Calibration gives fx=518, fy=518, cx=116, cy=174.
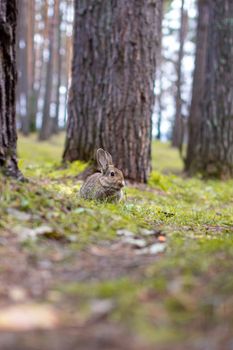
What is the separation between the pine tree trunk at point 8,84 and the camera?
197 inches

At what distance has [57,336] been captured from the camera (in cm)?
243

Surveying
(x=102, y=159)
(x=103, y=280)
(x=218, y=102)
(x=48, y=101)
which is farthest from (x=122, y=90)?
(x=48, y=101)

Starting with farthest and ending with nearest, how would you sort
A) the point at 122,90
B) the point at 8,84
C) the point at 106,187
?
the point at 122,90
the point at 106,187
the point at 8,84

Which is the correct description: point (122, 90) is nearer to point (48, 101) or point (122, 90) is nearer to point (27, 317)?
point (27, 317)

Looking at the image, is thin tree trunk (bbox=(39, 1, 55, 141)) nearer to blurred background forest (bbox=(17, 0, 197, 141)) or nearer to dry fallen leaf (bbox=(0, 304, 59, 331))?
blurred background forest (bbox=(17, 0, 197, 141))

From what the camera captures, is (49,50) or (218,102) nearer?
(218,102)

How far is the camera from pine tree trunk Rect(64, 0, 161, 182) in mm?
9469

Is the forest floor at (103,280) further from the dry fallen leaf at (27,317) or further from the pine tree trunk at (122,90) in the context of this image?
the pine tree trunk at (122,90)

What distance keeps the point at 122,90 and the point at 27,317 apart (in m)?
7.29

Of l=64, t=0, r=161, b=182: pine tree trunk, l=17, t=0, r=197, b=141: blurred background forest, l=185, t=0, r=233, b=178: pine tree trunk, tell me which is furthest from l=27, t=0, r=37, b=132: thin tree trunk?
l=64, t=0, r=161, b=182: pine tree trunk

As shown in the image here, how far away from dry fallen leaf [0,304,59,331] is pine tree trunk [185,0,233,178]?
1079 centimetres

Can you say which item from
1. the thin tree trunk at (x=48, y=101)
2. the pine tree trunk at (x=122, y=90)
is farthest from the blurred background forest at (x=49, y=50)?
the pine tree trunk at (x=122, y=90)

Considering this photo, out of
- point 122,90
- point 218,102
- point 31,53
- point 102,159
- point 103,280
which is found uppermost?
point 31,53

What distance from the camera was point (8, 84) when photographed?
5129 mm
